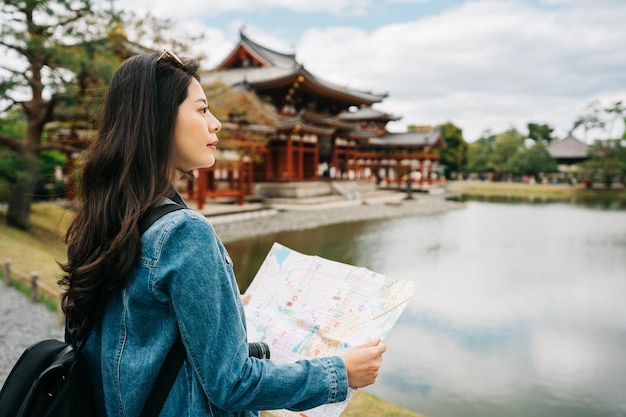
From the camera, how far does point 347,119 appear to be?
87.9 feet

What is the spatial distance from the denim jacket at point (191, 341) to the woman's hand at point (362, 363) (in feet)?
0.08

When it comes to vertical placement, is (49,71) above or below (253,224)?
above

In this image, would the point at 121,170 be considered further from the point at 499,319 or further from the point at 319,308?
the point at 499,319

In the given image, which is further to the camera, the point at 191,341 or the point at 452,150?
the point at 452,150

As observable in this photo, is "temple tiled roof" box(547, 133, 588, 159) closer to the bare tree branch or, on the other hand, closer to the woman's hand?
the bare tree branch

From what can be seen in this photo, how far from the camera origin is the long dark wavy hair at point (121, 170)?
78cm

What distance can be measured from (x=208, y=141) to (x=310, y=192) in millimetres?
15523

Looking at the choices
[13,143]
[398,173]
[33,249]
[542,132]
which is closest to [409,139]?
[398,173]

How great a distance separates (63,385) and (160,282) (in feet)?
0.87

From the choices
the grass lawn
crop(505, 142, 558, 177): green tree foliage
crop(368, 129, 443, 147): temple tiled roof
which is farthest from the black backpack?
crop(505, 142, 558, 177): green tree foliage

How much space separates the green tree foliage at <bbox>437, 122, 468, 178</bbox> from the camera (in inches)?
1383

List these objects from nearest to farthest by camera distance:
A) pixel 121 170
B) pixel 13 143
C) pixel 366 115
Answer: pixel 121 170, pixel 13 143, pixel 366 115

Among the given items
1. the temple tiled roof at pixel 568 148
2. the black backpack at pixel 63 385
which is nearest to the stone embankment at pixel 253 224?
the black backpack at pixel 63 385

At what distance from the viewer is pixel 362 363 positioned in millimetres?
840
